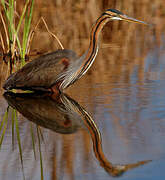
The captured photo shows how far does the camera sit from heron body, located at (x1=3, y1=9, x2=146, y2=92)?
24.4ft

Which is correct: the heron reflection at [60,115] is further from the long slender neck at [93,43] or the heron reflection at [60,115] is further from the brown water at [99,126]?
the long slender neck at [93,43]

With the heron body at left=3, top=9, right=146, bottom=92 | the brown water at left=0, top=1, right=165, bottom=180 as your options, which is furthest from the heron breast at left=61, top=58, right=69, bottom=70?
the brown water at left=0, top=1, right=165, bottom=180

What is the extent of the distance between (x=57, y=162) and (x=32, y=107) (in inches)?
90.3

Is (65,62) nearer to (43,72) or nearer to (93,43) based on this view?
(43,72)

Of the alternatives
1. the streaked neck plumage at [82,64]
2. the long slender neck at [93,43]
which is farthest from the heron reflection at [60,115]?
the long slender neck at [93,43]

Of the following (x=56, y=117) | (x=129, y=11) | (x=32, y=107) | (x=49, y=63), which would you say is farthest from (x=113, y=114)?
(x=129, y=11)

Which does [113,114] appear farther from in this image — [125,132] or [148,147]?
[148,147]

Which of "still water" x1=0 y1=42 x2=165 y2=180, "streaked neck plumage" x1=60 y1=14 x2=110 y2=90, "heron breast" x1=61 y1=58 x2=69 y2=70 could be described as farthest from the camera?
"heron breast" x1=61 y1=58 x2=69 y2=70

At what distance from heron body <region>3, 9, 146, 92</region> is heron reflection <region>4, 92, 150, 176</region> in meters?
0.15

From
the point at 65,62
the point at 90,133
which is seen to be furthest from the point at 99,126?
the point at 65,62

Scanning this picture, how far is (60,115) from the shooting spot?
6465 millimetres

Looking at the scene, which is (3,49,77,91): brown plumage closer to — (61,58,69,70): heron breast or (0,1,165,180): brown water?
(61,58,69,70): heron breast

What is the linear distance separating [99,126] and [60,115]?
2.63 ft

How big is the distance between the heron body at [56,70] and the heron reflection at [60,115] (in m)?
0.15
